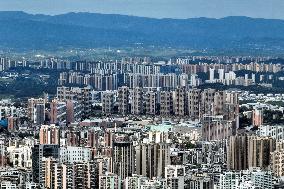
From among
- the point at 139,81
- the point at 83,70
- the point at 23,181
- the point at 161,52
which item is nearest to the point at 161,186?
the point at 23,181

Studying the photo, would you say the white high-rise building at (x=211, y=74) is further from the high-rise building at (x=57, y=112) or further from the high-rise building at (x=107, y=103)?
the high-rise building at (x=57, y=112)

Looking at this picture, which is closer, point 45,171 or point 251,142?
point 45,171

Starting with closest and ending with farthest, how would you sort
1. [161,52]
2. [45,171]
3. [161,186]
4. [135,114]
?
[161,186]
[45,171]
[135,114]
[161,52]

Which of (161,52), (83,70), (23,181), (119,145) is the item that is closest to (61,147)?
(119,145)

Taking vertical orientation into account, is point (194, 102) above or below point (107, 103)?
above

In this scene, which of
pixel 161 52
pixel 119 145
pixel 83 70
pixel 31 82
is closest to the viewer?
pixel 119 145

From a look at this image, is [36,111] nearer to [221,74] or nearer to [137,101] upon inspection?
[137,101]

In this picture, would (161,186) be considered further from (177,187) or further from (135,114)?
(135,114)

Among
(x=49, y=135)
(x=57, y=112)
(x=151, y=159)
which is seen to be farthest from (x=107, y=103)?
(x=151, y=159)

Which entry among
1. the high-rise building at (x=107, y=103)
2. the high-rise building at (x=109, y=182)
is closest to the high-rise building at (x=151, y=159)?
the high-rise building at (x=109, y=182)
